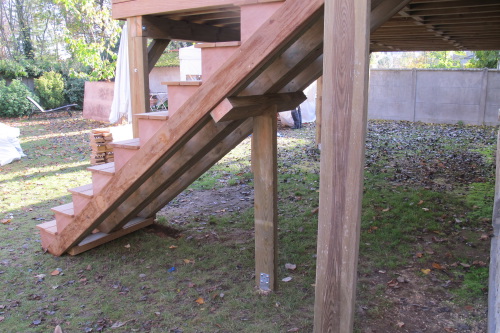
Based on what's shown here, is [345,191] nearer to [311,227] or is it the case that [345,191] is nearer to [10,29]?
[311,227]

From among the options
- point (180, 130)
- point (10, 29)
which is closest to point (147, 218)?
point (180, 130)

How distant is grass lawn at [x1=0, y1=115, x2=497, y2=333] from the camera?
3574 mm

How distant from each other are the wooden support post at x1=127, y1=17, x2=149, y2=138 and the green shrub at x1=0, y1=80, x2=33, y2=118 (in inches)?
621

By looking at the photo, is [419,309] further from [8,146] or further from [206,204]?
[8,146]

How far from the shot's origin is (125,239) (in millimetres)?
5285

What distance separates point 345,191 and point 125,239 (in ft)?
11.8

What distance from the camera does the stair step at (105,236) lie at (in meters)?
4.83

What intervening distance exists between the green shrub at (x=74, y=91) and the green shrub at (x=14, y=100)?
86.6 inches

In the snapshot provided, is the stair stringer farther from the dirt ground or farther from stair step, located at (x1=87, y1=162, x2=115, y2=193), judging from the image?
the dirt ground

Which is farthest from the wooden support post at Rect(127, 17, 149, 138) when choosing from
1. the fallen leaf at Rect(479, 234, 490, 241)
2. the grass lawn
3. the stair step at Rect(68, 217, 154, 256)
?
the fallen leaf at Rect(479, 234, 490, 241)

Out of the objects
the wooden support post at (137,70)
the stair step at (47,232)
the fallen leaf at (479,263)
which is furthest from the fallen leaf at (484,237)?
the stair step at (47,232)

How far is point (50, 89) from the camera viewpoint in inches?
787

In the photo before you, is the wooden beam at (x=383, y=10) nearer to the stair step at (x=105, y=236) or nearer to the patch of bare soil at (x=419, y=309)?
the patch of bare soil at (x=419, y=309)

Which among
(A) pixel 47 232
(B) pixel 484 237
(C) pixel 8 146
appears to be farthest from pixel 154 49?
(C) pixel 8 146
